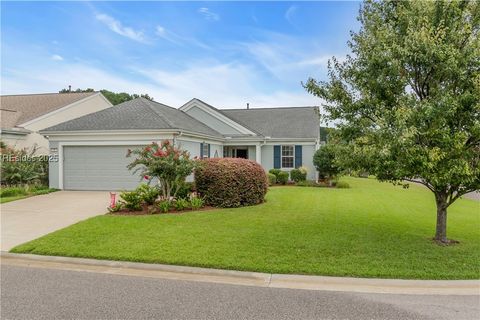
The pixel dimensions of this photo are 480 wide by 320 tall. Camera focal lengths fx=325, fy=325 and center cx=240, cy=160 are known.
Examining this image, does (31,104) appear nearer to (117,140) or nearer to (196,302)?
(117,140)

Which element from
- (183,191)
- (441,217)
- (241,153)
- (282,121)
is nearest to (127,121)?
(183,191)

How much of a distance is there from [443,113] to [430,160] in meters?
0.83

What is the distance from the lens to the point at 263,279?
16.5 feet

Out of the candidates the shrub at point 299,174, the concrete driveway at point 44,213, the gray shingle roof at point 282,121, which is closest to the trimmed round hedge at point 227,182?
the concrete driveway at point 44,213

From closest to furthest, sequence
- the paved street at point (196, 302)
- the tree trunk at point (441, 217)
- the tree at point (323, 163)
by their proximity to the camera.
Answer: the paved street at point (196, 302), the tree trunk at point (441, 217), the tree at point (323, 163)

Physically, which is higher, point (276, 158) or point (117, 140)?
point (117, 140)

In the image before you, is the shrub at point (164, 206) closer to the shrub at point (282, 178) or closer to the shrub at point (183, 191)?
the shrub at point (183, 191)


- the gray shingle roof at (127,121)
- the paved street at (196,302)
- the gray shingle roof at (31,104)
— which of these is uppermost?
the gray shingle roof at (31,104)

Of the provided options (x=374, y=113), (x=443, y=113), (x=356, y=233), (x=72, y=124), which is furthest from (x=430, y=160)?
(x=72, y=124)

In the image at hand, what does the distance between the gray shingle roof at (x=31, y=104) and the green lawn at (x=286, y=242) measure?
57.9ft

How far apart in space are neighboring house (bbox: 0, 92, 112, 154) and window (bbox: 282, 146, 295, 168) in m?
14.7

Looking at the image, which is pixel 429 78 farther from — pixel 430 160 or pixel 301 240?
pixel 301 240

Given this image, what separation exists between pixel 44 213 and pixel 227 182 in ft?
18.7

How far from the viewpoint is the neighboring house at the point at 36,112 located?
67.8 ft
